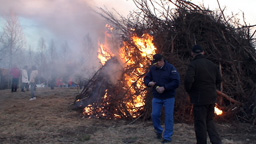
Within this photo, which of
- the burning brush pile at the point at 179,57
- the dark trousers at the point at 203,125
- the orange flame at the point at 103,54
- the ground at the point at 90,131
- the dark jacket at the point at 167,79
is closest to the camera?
the dark trousers at the point at 203,125

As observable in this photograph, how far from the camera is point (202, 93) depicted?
4.04m

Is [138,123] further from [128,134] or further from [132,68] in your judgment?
[132,68]

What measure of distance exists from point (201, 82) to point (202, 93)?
19cm

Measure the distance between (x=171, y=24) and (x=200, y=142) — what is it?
176 inches

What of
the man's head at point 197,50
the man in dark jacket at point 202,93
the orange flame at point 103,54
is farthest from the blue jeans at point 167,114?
the orange flame at point 103,54

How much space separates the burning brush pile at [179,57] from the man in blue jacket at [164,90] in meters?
1.76

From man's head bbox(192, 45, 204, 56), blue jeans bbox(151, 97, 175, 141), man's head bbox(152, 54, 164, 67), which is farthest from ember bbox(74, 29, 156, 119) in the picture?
man's head bbox(192, 45, 204, 56)

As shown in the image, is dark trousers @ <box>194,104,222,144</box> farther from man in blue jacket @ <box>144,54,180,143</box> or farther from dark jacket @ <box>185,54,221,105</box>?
man in blue jacket @ <box>144,54,180,143</box>

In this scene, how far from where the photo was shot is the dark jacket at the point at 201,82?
401 centimetres

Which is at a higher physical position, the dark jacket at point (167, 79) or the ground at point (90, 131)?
the dark jacket at point (167, 79)

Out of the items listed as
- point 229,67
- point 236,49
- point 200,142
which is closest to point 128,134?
point 200,142

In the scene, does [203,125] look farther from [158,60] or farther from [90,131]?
[90,131]

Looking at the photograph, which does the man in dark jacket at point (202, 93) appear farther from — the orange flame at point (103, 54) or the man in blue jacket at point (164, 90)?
the orange flame at point (103, 54)

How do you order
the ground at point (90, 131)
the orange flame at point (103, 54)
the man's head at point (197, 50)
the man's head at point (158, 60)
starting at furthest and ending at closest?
the orange flame at point (103, 54) → the ground at point (90, 131) → the man's head at point (158, 60) → the man's head at point (197, 50)
